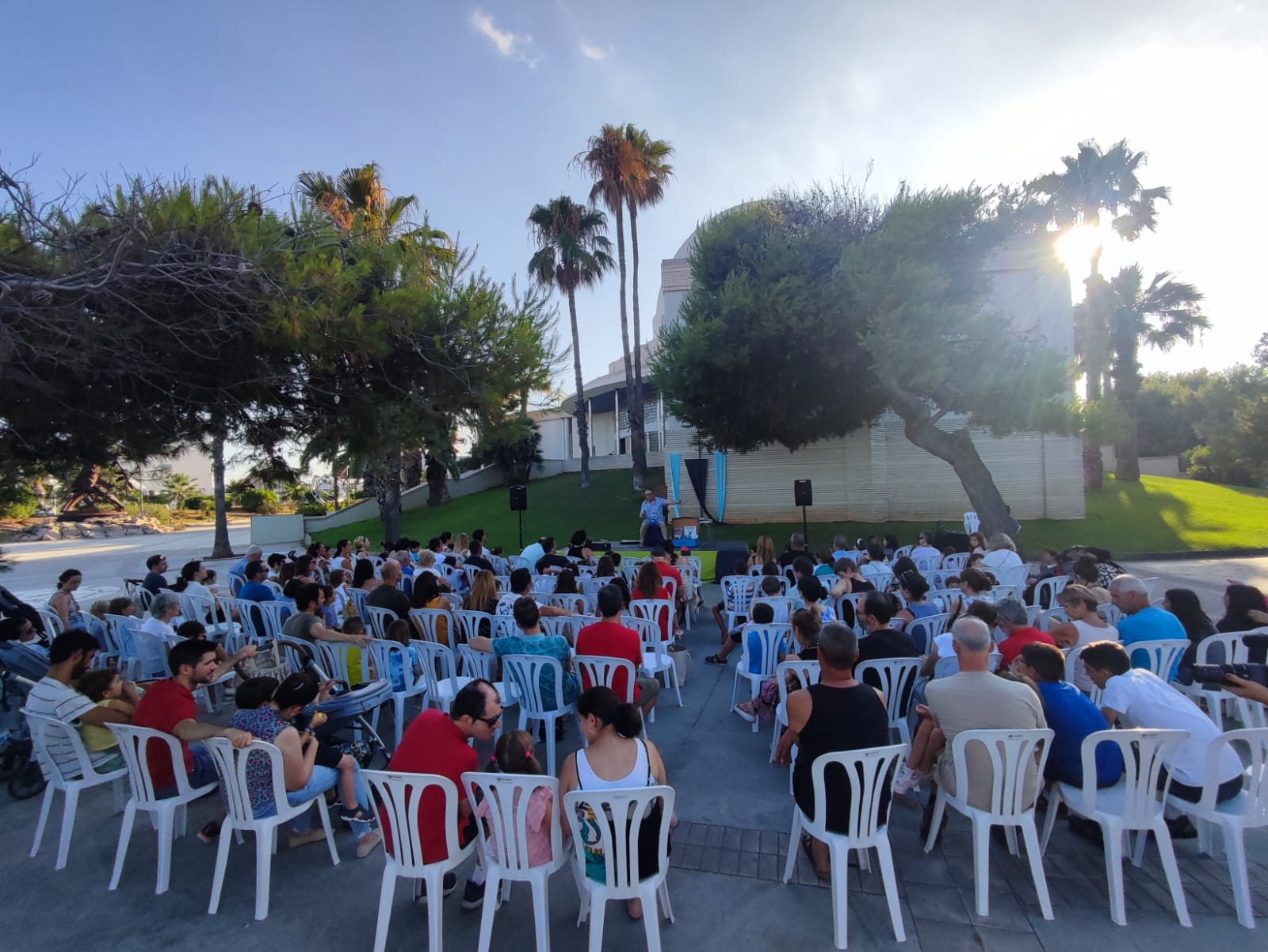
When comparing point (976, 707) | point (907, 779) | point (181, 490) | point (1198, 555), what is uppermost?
point (181, 490)

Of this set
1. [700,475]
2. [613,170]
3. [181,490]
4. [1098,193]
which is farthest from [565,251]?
[181,490]

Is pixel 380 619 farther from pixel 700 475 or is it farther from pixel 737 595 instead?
pixel 700 475

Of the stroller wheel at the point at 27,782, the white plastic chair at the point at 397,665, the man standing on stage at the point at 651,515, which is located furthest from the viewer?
the man standing on stage at the point at 651,515

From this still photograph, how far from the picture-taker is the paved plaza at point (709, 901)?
2.59 meters

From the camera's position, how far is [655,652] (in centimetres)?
551

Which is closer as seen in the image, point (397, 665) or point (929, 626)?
point (397, 665)

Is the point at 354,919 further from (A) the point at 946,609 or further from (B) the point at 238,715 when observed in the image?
(A) the point at 946,609

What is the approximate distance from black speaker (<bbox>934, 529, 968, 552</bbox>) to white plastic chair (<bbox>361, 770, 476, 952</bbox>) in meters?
10.7

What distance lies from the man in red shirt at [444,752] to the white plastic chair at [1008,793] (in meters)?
2.06

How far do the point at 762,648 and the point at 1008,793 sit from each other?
7.61ft

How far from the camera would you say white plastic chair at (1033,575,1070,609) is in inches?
276

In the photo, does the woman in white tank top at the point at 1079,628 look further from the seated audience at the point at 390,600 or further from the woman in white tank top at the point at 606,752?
the seated audience at the point at 390,600

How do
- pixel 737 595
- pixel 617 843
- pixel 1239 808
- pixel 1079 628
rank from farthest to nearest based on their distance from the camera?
pixel 737 595 → pixel 1079 628 → pixel 1239 808 → pixel 617 843

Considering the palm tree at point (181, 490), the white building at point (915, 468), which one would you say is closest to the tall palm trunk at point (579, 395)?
the white building at point (915, 468)
